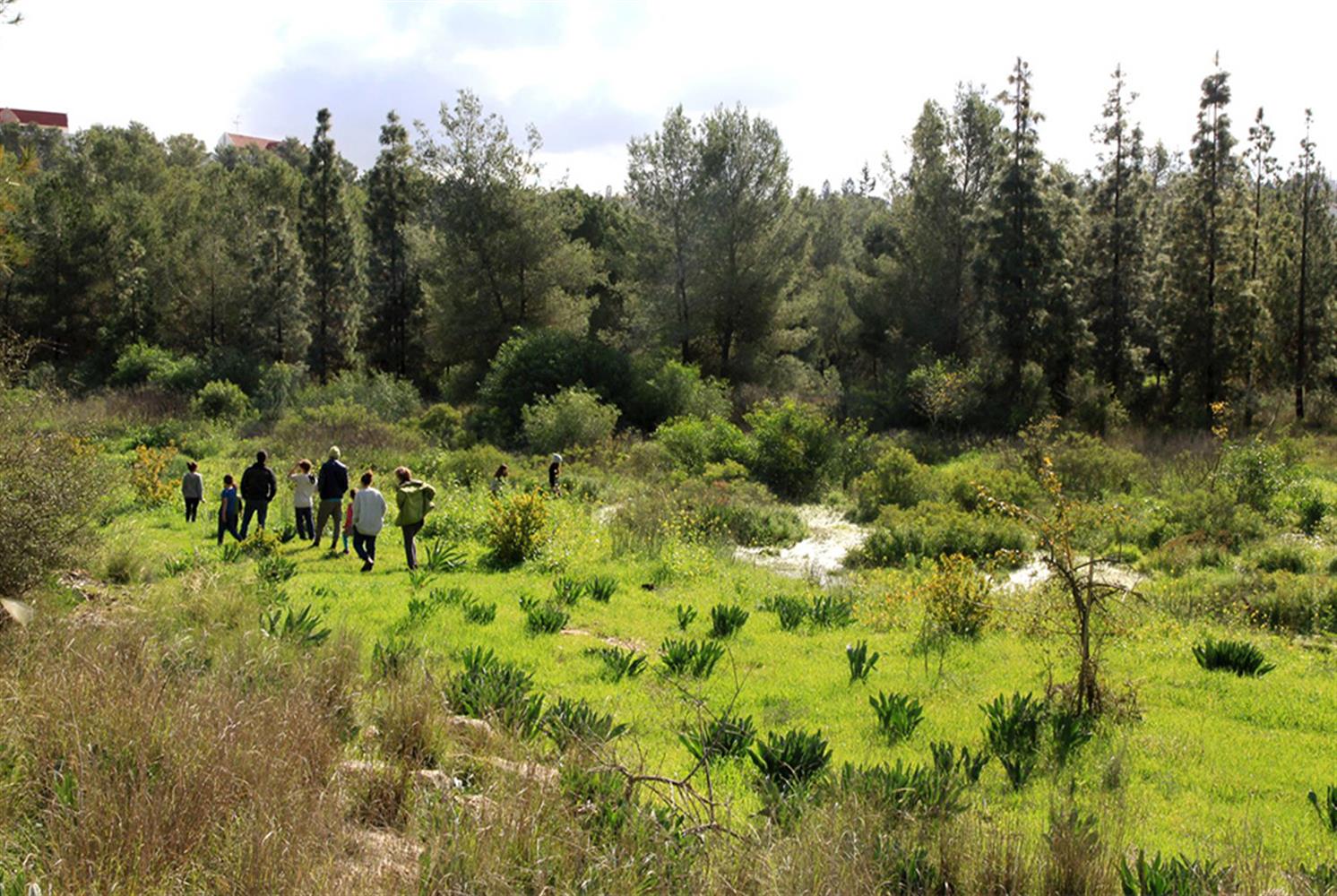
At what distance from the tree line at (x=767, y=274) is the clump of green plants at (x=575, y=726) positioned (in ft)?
87.7

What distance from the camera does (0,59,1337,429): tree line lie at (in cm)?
3228

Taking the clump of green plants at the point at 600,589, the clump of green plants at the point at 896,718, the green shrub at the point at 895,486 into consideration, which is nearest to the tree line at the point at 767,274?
the green shrub at the point at 895,486

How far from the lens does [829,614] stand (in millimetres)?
9969

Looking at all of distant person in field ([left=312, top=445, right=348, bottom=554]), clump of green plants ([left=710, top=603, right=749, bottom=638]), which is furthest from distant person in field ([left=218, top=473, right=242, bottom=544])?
clump of green plants ([left=710, top=603, right=749, bottom=638])

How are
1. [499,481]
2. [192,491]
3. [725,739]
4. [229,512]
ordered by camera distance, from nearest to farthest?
1. [725,739]
2. [229,512]
3. [192,491]
4. [499,481]

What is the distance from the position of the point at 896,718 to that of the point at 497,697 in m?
2.58

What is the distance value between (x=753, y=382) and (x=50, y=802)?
33.5 m

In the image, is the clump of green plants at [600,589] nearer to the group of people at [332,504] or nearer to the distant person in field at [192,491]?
the group of people at [332,504]

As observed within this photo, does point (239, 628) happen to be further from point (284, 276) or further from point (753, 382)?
point (284, 276)

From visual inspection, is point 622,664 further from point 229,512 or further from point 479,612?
point 229,512

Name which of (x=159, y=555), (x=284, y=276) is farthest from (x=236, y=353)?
(x=159, y=555)

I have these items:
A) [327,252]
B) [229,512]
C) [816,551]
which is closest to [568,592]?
[229,512]

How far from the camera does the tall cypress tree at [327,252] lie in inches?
1549

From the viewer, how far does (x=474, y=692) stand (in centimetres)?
586
